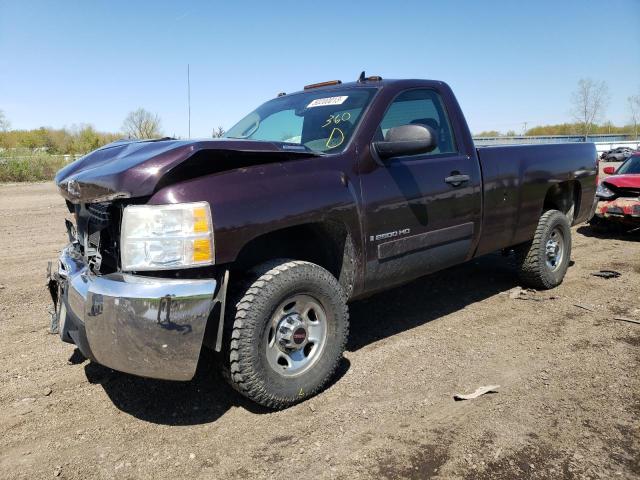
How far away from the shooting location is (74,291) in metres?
2.83

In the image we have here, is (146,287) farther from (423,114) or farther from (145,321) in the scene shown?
(423,114)

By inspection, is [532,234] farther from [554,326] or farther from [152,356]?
[152,356]

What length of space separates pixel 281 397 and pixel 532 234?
10.9 ft

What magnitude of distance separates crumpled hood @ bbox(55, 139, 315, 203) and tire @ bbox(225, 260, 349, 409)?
661 millimetres

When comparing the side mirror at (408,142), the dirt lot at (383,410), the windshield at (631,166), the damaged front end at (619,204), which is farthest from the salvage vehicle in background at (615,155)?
the side mirror at (408,142)

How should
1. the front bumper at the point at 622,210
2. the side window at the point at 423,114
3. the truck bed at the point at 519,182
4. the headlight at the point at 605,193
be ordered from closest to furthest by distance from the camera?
the side window at the point at 423,114, the truck bed at the point at 519,182, the front bumper at the point at 622,210, the headlight at the point at 605,193

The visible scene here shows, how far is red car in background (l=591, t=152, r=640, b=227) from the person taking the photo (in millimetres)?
8242

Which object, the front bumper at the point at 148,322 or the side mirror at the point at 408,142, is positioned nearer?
the front bumper at the point at 148,322

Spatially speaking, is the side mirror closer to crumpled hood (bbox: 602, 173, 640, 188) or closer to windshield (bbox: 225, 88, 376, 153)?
windshield (bbox: 225, 88, 376, 153)

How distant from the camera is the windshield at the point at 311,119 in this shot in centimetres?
350

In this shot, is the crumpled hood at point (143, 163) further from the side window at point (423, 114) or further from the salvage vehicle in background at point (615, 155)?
the salvage vehicle in background at point (615, 155)

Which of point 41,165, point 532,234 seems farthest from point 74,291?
point 41,165

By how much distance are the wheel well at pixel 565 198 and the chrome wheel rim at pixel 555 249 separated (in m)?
0.30

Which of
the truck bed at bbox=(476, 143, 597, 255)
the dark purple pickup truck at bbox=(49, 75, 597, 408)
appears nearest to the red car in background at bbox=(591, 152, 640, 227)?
the truck bed at bbox=(476, 143, 597, 255)
